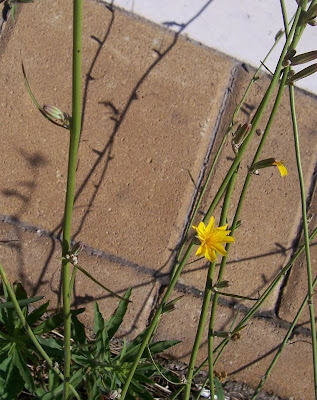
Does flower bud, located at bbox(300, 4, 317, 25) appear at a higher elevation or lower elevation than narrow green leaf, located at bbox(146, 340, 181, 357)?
higher

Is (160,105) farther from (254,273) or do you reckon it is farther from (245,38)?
(254,273)

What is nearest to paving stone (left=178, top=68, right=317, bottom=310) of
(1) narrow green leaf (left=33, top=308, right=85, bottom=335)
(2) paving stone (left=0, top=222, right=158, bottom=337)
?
(2) paving stone (left=0, top=222, right=158, bottom=337)

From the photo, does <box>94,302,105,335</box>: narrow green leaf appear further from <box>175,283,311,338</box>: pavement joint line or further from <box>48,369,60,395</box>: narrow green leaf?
<box>175,283,311,338</box>: pavement joint line

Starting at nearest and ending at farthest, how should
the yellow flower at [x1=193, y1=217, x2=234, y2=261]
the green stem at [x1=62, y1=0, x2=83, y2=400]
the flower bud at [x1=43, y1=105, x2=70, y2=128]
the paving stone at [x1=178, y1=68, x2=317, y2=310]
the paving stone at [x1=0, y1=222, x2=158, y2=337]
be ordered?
the green stem at [x1=62, y1=0, x2=83, y2=400] < the flower bud at [x1=43, y1=105, x2=70, y2=128] < the yellow flower at [x1=193, y1=217, x2=234, y2=261] < the paving stone at [x1=0, y1=222, x2=158, y2=337] < the paving stone at [x1=178, y1=68, x2=317, y2=310]

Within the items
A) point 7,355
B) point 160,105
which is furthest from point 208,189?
point 7,355

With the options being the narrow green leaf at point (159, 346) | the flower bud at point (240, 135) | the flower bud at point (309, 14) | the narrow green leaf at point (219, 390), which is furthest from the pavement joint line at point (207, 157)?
the flower bud at point (309, 14)

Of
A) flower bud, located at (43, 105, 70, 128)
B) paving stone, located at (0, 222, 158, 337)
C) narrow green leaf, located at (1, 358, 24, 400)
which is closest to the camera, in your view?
flower bud, located at (43, 105, 70, 128)

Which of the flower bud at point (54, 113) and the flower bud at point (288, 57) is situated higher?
the flower bud at point (288, 57)

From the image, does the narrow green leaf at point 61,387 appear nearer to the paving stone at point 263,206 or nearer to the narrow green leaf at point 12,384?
the narrow green leaf at point 12,384
